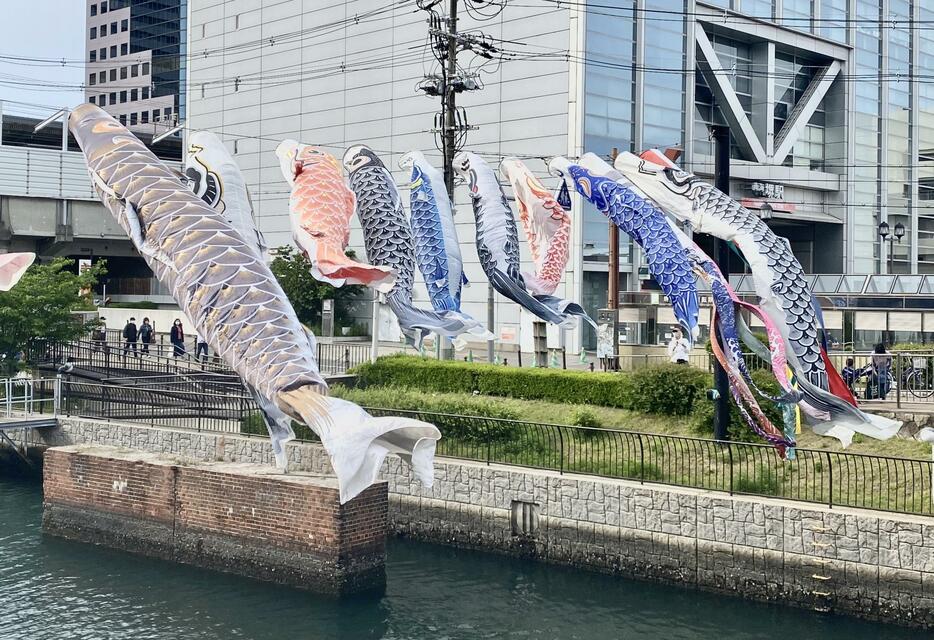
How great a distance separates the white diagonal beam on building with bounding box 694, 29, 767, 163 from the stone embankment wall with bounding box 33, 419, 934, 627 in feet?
109

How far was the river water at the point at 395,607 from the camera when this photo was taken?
1484 cm

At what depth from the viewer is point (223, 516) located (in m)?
17.4

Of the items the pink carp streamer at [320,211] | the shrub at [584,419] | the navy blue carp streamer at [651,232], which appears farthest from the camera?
the shrub at [584,419]

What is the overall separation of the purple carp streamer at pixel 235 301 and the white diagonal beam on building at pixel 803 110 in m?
40.2

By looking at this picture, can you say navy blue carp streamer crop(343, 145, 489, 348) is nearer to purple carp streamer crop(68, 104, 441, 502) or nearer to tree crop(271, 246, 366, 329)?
purple carp streamer crop(68, 104, 441, 502)

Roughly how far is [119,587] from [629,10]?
3366cm

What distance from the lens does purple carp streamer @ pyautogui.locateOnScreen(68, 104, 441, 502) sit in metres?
12.8

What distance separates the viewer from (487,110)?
44.8 m

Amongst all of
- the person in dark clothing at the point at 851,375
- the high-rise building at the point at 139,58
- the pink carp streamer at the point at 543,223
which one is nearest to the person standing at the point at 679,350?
the pink carp streamer at the point at 543,223

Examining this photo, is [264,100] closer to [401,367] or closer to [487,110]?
[487,110]

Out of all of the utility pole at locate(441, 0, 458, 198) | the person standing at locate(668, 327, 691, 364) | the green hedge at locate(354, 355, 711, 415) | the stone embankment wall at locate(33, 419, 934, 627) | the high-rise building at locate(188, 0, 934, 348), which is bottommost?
the stone embankment wall at locate(33, 419, 934, 627)

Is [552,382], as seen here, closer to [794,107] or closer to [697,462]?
[697,462]

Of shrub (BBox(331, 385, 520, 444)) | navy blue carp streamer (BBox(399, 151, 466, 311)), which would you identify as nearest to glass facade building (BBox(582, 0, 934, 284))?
navy blue carp streamer (BBox(399, 151, 466, 311))

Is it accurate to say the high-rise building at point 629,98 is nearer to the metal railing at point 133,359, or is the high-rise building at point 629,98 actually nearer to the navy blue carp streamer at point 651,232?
the metal railing at point 133,359
